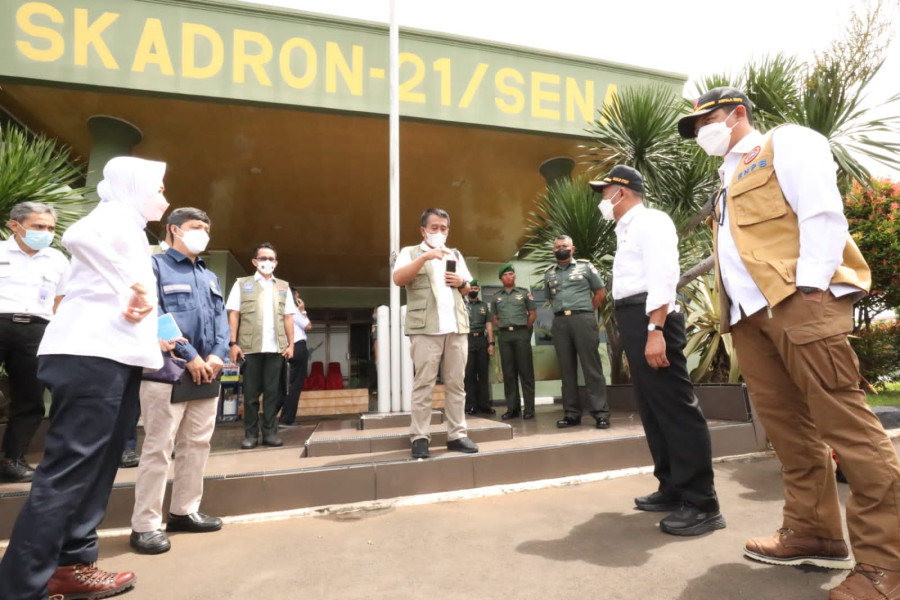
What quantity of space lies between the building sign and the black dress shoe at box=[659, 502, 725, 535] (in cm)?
420

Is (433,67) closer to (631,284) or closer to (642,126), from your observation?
(642,126)

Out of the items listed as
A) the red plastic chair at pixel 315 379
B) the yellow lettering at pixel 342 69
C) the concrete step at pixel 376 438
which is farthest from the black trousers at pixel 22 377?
the red plastic chair at pixel 315 379

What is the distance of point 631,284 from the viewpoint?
228 cm

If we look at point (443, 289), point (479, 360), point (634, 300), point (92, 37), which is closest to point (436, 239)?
point (443, 289)

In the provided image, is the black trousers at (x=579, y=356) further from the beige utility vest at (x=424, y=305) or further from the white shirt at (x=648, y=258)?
the white shirt at (x=648, y=258)

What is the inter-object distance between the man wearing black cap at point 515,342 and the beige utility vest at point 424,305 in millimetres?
2484

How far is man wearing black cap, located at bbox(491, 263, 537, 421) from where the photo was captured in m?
5.37

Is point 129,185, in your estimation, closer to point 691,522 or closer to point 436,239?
point 436,239

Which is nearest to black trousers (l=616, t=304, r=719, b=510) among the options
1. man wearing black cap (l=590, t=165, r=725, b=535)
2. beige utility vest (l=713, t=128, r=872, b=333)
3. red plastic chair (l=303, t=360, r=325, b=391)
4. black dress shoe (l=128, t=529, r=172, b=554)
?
man wearing black cap (l=590, t=165, r=725, b=535)

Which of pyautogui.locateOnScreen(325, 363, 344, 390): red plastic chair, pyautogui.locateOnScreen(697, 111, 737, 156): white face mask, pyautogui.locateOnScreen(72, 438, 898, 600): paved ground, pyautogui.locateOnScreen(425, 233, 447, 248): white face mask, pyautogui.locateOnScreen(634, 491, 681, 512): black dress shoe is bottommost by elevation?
pyautogui.locateOnScreen(72, 438, 898, 600): paved ground

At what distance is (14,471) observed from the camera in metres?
2.68

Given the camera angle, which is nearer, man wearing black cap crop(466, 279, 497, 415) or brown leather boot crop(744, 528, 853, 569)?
brown leather boot crop(744, 528, 853, 569)

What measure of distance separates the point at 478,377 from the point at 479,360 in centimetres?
21

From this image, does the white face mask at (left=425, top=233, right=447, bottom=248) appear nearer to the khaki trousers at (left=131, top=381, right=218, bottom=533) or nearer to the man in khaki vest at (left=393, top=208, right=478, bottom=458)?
the man in khaki vest at (left=393, top=208, right=478, bottom=458)
